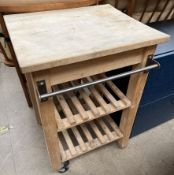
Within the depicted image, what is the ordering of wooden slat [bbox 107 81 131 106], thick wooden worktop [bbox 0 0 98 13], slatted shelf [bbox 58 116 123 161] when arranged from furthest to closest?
slatted shelf [bbox 58 116 123 161], wooden slat [bbox 107 81 131 106], thick wooden worktop [bbox 0 0 98 13]

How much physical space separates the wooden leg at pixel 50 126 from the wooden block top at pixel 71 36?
92mm

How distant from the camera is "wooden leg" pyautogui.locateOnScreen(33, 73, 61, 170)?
675 millimetres

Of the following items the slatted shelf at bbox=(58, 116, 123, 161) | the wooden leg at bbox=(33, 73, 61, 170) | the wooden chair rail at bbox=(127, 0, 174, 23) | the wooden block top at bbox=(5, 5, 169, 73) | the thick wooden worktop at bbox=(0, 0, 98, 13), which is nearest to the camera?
the wooden block top at bbox=(5, 5, 169, 73)

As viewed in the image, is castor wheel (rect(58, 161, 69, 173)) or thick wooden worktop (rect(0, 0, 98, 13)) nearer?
thick wooden worktop (rect(0, 0, 98, 13))

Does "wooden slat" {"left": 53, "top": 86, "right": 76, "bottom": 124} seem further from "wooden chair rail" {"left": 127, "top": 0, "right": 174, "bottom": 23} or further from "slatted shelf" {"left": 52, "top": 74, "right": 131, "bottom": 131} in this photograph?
"wooden chair rail" {"left": 127, "top": 0, "right": 174, "bottom": 23}

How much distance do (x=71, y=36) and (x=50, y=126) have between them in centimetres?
37

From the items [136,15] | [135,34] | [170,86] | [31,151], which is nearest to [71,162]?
[31,151]

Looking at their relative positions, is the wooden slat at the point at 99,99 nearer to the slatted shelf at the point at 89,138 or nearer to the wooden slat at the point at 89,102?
the wooden slat at the point at 89,102

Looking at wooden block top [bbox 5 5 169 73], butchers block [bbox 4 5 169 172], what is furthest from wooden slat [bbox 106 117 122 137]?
wooden block top [bbox 5 5 169 73]

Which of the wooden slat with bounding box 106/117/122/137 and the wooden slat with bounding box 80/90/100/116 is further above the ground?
the wooden slat with bounding box 80/90/100/116

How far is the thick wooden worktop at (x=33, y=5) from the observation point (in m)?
0.78

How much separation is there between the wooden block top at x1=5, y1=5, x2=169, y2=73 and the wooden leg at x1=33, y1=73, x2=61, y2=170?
0.30ft

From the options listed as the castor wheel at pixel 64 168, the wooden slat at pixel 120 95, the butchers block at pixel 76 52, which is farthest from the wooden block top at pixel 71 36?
the castor wheel at pixel 64 168

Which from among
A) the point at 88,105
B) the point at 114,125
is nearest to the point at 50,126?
the point at 88,105
